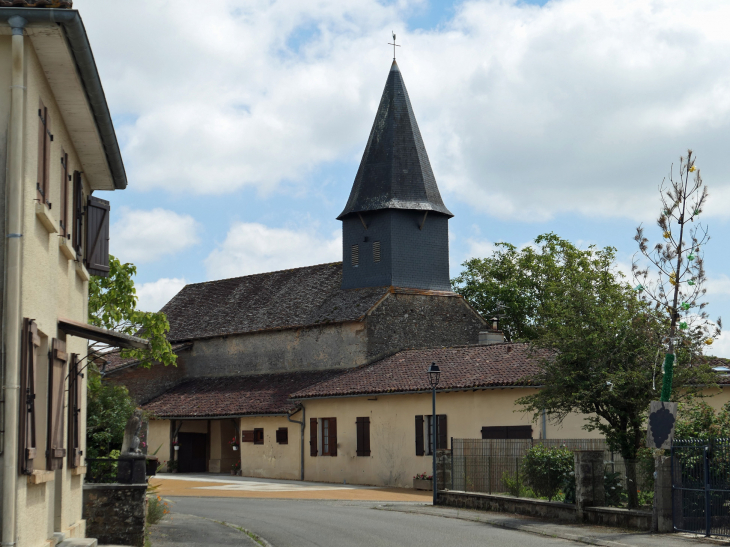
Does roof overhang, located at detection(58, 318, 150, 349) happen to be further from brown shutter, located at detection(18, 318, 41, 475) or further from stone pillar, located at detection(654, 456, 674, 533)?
stone pillar, located at detection(654, 456, 674, 533)

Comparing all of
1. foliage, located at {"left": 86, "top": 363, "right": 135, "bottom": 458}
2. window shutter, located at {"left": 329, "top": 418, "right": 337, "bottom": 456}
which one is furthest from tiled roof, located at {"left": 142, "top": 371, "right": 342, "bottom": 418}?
foliage, located at {"left": 86, "top": 363, "right": 135, "bottom": 458}

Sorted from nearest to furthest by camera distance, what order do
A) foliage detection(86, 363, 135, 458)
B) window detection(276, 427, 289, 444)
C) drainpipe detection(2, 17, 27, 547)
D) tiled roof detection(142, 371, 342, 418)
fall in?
drainpipe detection(2, 17, 27, 547)
foliage detection(86, 363, 135, 458)
window detection(276, 427, 289, 444)
tiled roof detection(142, 371, 342, 418)

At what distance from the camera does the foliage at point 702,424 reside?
54.3 ft

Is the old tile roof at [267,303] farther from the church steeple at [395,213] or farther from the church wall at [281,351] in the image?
the church steeple at [395,213]

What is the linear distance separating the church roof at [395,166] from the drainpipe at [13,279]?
32.2 m

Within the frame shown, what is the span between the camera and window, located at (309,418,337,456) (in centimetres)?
3550

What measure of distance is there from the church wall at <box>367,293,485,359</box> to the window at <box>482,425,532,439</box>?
9054mm

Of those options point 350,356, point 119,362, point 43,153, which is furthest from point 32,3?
point 119,362

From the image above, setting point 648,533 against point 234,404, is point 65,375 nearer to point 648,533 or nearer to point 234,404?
point 648,533

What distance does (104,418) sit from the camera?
22.6 meters

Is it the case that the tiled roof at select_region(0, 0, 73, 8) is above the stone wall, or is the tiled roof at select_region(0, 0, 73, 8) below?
above

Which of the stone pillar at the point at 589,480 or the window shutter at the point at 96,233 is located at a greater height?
the window shutter at the point at 96,233

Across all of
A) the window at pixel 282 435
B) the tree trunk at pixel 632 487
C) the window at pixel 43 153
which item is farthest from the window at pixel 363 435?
the window at pixel 43 153

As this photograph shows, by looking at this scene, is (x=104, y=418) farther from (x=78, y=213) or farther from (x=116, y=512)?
(x=78, y=213)
